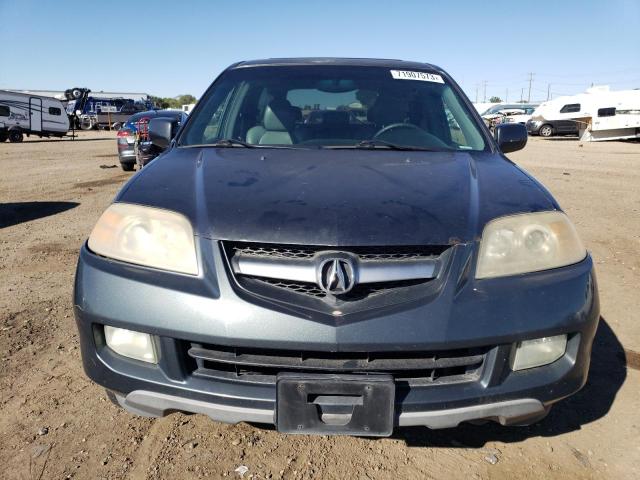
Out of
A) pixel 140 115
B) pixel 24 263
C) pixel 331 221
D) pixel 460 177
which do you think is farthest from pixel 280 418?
pixel 140 115

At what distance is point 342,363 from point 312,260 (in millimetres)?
338

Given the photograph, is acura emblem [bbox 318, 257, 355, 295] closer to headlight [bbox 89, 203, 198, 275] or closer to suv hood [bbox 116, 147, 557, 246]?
suv hood [bbox 116, 147, 557, 246]

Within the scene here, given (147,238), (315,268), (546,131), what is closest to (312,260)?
(315,268)

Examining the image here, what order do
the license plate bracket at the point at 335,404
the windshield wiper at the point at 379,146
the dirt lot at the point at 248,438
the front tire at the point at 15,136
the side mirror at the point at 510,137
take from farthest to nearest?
the front tire at the point at 15,136, the side mirror at the point at 510,137, the windshield wiper at the point at 379,146, the dirt lot at the point at 248,438, the license plate bracket at the point at 335,404

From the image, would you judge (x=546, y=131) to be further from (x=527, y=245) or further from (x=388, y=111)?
(x=527, y=245)

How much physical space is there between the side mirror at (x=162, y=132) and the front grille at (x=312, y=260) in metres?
1.60

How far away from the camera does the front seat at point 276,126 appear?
276 centimetres

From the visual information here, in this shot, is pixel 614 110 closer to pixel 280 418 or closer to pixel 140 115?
pixel 140 115

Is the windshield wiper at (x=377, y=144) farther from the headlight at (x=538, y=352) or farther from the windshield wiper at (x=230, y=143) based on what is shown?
the headlight at (x=538, y=352)

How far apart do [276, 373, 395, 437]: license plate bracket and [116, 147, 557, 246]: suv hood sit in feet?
1.41

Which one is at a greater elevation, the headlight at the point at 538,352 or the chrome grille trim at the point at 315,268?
the chrome grille trim at the point at 315,268

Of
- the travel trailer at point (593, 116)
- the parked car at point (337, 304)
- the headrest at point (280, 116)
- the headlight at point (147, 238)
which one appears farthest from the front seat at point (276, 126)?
the travel trailer at point (593, 116)

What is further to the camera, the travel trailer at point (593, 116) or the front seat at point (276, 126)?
the travel trailer at point (593, 116)

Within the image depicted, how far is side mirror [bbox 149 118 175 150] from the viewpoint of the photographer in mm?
3049
